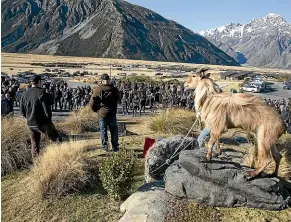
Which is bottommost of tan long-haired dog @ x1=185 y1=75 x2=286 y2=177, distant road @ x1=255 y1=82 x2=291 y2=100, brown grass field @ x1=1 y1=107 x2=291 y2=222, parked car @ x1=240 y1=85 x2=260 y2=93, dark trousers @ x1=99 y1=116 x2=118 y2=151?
distant road @ x1=255 y1=82 x2=291 y2=100

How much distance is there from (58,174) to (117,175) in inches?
45.3

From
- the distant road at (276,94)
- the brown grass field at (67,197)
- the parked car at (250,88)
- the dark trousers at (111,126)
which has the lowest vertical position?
the distant road at (276,94)

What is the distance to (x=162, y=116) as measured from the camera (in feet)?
44.1

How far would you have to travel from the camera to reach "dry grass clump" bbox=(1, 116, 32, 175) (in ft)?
29.0

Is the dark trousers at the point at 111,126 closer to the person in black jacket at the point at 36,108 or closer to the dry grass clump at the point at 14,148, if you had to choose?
the person in black jacket at the point at 36,108

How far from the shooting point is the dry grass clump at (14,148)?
884 cm

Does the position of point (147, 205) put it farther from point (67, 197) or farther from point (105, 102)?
point (105, 102)

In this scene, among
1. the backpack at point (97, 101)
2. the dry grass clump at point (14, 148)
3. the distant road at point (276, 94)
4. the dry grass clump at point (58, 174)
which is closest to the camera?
the dry grass clump at point (58, 174)

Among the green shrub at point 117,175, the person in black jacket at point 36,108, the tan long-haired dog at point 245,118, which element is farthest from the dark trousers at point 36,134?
the tan long-haired dog at point 245,118

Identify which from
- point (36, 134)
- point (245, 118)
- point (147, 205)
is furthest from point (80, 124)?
point (245, 118)

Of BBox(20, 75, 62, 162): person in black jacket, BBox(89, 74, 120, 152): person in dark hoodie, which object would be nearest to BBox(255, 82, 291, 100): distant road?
BBox(89, 74, 120, 152): person in dark hoodie

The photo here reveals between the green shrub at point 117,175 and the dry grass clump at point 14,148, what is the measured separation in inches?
110

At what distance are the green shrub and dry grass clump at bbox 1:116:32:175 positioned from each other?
9.14ft

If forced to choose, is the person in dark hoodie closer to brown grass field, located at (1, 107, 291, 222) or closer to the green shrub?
brown grass field, located at (1, 107, 291, 222)
